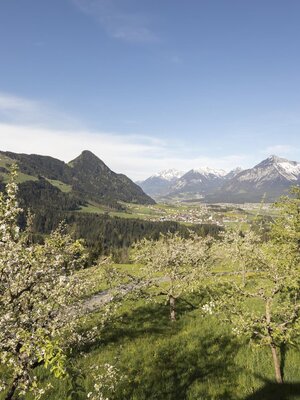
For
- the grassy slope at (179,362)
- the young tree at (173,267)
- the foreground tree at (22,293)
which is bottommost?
the grassy slope at (179,362)

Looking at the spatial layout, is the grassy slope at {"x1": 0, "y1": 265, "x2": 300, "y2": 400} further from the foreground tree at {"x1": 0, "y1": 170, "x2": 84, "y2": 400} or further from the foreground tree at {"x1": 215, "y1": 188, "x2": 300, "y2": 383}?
the foreground tree at {"x1": 0, "y1": 170, "x2": 84, "y2": 400}

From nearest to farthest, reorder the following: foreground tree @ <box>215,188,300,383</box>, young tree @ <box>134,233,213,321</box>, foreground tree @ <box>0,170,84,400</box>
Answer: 1. foreground tree @ <box>0,170,84,400</box>
2. foreground tree @ <box>215,188,300,383</box>
3. young tree @ <box>134,233,213,321</box>

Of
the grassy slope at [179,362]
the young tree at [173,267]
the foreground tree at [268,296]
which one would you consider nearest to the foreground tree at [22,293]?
the grassy slope at [179,362]

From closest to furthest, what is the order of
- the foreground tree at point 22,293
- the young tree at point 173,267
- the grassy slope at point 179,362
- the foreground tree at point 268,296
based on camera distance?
the foreground tree at point 22,293 → the foreground tree at point 268,296 → the grassy slope at point 179,362 → the young tree at point 173,267

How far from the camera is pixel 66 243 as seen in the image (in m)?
13.9

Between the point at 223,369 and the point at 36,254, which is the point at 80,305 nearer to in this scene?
the point at 36,254

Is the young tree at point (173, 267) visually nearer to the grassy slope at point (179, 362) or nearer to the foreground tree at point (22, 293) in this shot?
the grassy slope at point (179, 362)

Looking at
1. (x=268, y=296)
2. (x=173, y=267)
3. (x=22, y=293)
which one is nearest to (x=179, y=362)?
(x=268, y=296)

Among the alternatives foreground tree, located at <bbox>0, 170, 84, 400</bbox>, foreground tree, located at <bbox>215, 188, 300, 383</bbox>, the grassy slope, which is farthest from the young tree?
foreground tree, located at <bbox>0, 170, 84, 400</bbox>

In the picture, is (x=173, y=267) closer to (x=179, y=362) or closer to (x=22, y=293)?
(x=179, y=362)

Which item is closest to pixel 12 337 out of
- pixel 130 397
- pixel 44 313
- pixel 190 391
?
pixel 44 313

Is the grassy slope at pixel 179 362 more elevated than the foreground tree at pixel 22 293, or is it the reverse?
the foreground tree at pixel 22 293

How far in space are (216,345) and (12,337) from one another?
16.3 metres

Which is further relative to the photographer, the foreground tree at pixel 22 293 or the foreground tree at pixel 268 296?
the foreground tree at pixel 268 296
